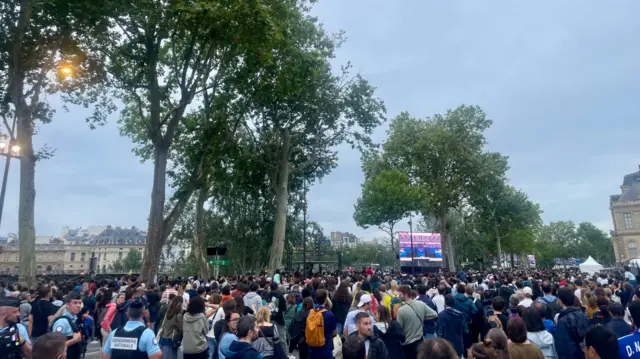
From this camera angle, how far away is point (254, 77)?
21719 mm

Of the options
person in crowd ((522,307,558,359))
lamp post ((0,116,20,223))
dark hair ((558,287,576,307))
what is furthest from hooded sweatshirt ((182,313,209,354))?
lamp post ((0,116,20,223))

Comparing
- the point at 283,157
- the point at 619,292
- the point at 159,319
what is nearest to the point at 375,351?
the point at 159,319

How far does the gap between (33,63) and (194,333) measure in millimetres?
16319

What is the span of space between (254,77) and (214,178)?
9.00 meters

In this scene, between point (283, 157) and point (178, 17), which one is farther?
point (283, 157)

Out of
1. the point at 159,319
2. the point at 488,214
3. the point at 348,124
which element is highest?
the point at 348,124

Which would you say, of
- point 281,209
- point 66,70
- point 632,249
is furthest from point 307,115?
point 632,249

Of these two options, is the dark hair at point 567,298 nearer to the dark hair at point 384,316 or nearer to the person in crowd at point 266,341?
the dark hair at point 384,316

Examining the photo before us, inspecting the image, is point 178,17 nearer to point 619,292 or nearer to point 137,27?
point 137,27

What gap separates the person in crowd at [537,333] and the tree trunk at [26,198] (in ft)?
59.8

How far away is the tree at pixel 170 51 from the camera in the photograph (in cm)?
1466

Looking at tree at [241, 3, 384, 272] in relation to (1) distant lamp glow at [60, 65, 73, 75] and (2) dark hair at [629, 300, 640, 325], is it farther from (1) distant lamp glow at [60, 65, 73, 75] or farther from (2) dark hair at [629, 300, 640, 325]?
(2) dark hair at [629, 300, 640, 325]

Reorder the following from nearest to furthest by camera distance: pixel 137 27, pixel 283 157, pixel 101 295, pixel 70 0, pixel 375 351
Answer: pixel 375 351
pixel 101 295
pixel 70 0
pixel 137 27
pixel 283 157

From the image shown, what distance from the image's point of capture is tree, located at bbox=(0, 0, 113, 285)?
14703 mm
